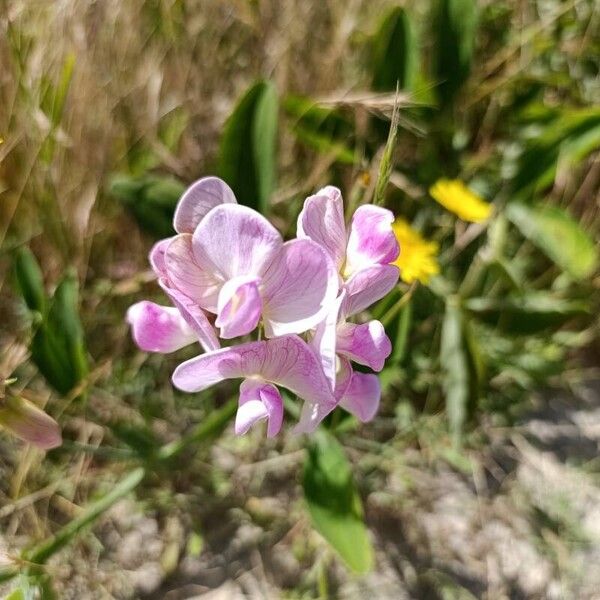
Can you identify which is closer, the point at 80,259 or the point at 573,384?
the point at 80,259

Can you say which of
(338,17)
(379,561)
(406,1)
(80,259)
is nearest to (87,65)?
(80,259)

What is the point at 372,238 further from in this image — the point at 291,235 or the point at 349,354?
the point at 291,235

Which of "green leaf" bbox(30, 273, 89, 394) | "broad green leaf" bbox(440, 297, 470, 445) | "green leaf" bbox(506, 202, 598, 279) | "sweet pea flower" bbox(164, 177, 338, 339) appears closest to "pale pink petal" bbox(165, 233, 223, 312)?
"sweet pea flower" bbox(164, 177, 338, 339)

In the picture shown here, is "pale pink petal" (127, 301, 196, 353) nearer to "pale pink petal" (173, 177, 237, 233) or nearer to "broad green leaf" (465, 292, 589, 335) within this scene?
"pale pink petal" (173, 177, 237, 233)

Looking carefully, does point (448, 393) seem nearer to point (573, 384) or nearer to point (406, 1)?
point (573, 384)

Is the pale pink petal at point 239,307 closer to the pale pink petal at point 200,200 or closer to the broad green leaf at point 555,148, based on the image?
the pale pink petal at point 200,200

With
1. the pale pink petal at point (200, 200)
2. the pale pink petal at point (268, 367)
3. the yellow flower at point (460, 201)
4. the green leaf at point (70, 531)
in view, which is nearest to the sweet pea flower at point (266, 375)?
the pale pink petal at point (268, 367)

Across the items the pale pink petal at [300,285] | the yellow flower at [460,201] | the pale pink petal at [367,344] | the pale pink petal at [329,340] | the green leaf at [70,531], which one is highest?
the pale pink petal at [300,285]

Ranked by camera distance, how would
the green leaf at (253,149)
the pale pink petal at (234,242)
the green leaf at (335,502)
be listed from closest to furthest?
the pale pink petal at (234,242) → the green leaf at (335,502) → the green leaf at (253,149)
